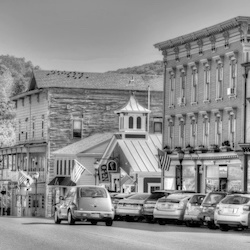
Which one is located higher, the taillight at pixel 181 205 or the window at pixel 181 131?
the window at pixel 181 131

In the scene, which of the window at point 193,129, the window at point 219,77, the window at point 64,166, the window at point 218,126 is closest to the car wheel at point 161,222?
the window at point 218,126

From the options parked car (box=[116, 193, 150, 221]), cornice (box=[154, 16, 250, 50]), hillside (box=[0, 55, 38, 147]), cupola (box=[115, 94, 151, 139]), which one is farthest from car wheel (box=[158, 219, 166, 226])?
hillside (box=[0, 55, 38, 147])

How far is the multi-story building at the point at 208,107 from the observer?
65125mm

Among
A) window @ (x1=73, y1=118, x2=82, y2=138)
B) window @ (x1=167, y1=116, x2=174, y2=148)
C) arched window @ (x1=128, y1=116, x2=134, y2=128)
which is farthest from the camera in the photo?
window @ (x1=73, y1=118, x2=82, y2=138)

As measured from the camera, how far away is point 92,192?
45.3 metres

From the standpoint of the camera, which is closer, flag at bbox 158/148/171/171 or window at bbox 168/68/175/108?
flag at bbox 158/148/171/171

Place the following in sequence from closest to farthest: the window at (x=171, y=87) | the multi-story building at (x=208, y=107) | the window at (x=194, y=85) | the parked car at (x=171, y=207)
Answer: the parked car at (x=171, y=207)
the multi-story building at (x=208, y=107)
the window at (x=194, y=85)
the window at (x=171, y=87)

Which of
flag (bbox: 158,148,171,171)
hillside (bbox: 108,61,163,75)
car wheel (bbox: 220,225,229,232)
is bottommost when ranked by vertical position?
car wheel (bbox: 220,225,229,232)

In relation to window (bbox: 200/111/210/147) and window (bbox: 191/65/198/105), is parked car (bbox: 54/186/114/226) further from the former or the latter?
window (bbox: 191/65/198/105)

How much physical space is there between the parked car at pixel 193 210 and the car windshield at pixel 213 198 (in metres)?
0.58

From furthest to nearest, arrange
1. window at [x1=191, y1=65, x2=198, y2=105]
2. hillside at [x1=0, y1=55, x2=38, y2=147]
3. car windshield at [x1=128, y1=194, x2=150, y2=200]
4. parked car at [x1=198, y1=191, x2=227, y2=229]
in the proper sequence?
hillside at [x1=0, y1=55, x2=38, y2=147] → window at [x1=191, y1=65, x2=198, y2=105] → car windshield at [x1=128, y1=194, x2=150, y2=200] → parked car at [x1=198, y1=191, x2=227, y2=229]

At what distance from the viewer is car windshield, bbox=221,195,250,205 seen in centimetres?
4212

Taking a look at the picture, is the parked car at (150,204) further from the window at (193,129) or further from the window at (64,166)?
the window at (64,166)

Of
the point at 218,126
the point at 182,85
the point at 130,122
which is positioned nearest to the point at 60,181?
the point at 130,122
